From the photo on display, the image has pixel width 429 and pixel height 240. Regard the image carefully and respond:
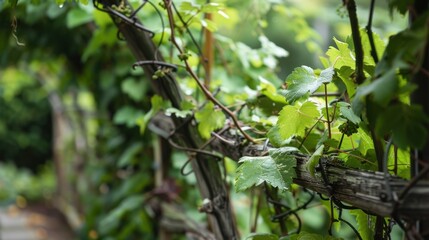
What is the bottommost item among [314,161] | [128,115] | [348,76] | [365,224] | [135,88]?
[128,115]

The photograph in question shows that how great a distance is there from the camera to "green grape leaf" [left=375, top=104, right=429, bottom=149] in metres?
0.50

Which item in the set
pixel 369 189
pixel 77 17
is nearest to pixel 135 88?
pixel 77 17

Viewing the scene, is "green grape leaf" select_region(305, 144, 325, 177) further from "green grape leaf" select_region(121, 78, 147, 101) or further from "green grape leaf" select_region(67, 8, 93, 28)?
"green grape leaf" select_region(121, 78, 147, 101)

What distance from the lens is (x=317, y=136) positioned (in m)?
0.89

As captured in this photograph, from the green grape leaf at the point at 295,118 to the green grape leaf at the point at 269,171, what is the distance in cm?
4

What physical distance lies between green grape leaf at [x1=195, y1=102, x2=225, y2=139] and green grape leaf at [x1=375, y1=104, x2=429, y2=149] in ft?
1.80

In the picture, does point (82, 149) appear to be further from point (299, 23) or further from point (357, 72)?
point (357, 72)

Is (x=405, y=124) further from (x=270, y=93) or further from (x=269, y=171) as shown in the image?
(x=270, y=93)

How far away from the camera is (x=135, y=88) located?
1.92 meters

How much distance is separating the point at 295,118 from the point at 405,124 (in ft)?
1.08

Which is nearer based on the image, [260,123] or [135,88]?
[260,123]

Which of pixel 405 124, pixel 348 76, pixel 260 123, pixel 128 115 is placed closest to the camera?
pixel 405 124

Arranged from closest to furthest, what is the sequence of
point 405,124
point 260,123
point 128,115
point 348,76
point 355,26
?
point 405,124
point 355,26
point 348,76
point 260,123
point 128,115

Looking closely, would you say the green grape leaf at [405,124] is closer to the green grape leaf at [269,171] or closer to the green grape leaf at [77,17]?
the green grape leaf at [269,171]
